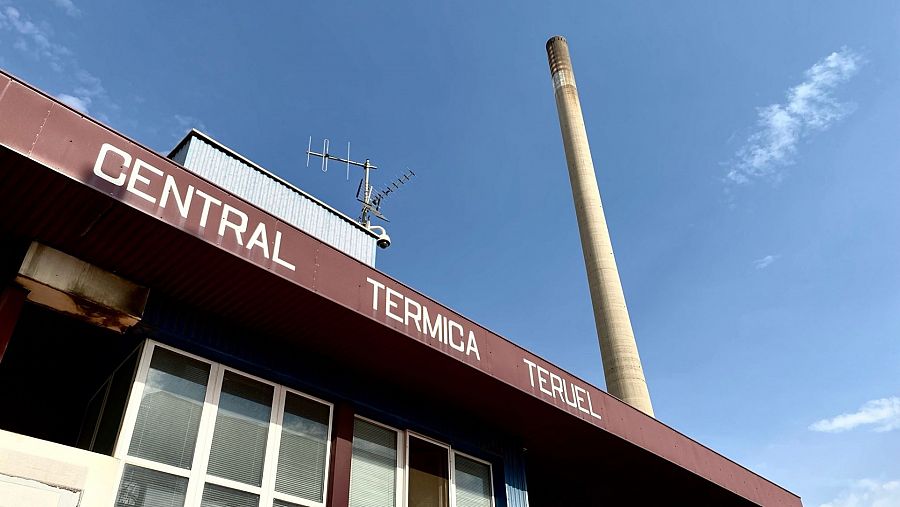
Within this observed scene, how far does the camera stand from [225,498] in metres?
6.84

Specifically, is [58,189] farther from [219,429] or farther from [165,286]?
[219,429]

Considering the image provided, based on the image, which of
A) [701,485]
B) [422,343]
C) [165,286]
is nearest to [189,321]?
[165,286]

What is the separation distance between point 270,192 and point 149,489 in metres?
7.62

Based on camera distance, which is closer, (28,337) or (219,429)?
(219,429)

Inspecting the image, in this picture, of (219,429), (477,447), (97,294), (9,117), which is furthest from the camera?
(477,447)

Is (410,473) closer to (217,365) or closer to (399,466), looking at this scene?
(399,466)

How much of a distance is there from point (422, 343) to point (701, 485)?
23.2 ft

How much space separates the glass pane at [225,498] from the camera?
22.0 ft

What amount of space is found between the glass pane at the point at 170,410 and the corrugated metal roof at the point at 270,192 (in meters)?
4.38

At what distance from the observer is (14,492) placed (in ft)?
17.9

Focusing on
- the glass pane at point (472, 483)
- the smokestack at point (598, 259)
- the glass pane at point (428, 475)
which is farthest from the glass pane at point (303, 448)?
the smokestack at point (598, 259)

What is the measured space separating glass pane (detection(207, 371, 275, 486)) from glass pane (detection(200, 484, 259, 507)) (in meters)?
0.13

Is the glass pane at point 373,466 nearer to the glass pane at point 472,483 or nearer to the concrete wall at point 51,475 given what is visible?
the glass pane at point 472,483

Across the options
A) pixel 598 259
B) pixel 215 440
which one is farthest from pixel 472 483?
pixel 598 259
